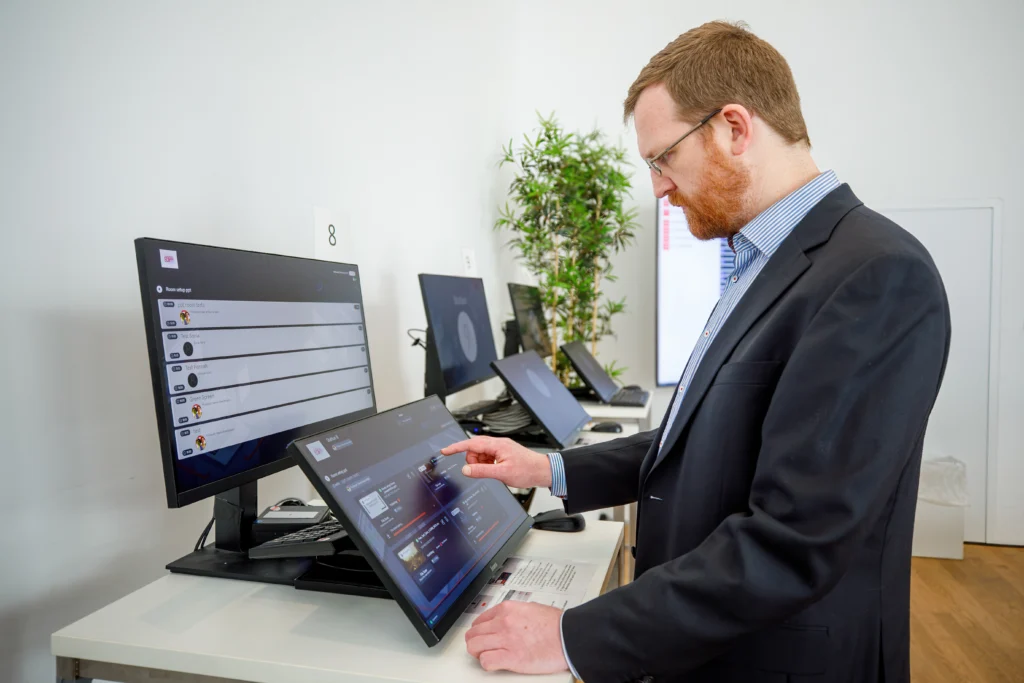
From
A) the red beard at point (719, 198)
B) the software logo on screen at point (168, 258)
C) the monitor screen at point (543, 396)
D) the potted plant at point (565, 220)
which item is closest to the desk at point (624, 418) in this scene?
the monitor screen at point (543, 396)

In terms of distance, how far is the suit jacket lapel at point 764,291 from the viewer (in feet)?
3.06

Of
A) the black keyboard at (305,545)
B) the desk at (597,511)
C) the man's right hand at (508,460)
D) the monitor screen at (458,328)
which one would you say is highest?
the monitor screen at (458,328)

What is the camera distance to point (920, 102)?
13.0ft

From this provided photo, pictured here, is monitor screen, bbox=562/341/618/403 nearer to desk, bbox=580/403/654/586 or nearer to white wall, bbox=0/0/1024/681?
desk, bbox=580/403/654/586

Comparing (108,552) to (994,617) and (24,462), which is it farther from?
(994,617)

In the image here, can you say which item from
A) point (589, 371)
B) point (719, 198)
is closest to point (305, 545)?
point (719, 198)

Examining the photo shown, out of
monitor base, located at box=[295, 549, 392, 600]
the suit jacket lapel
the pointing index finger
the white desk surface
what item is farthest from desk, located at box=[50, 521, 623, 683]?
the white desk surface

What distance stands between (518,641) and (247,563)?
55cm

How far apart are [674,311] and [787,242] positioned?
10.8 ft

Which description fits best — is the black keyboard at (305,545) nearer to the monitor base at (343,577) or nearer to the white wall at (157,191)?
the monitor base at (343,577)

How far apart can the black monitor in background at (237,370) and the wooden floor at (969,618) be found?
8.09 ft

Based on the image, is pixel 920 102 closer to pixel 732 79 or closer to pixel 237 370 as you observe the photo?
pixel 732 79

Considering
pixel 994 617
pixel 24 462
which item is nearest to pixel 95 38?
pixel 24 462

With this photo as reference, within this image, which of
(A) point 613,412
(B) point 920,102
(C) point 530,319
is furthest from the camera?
(B) point 920,102
